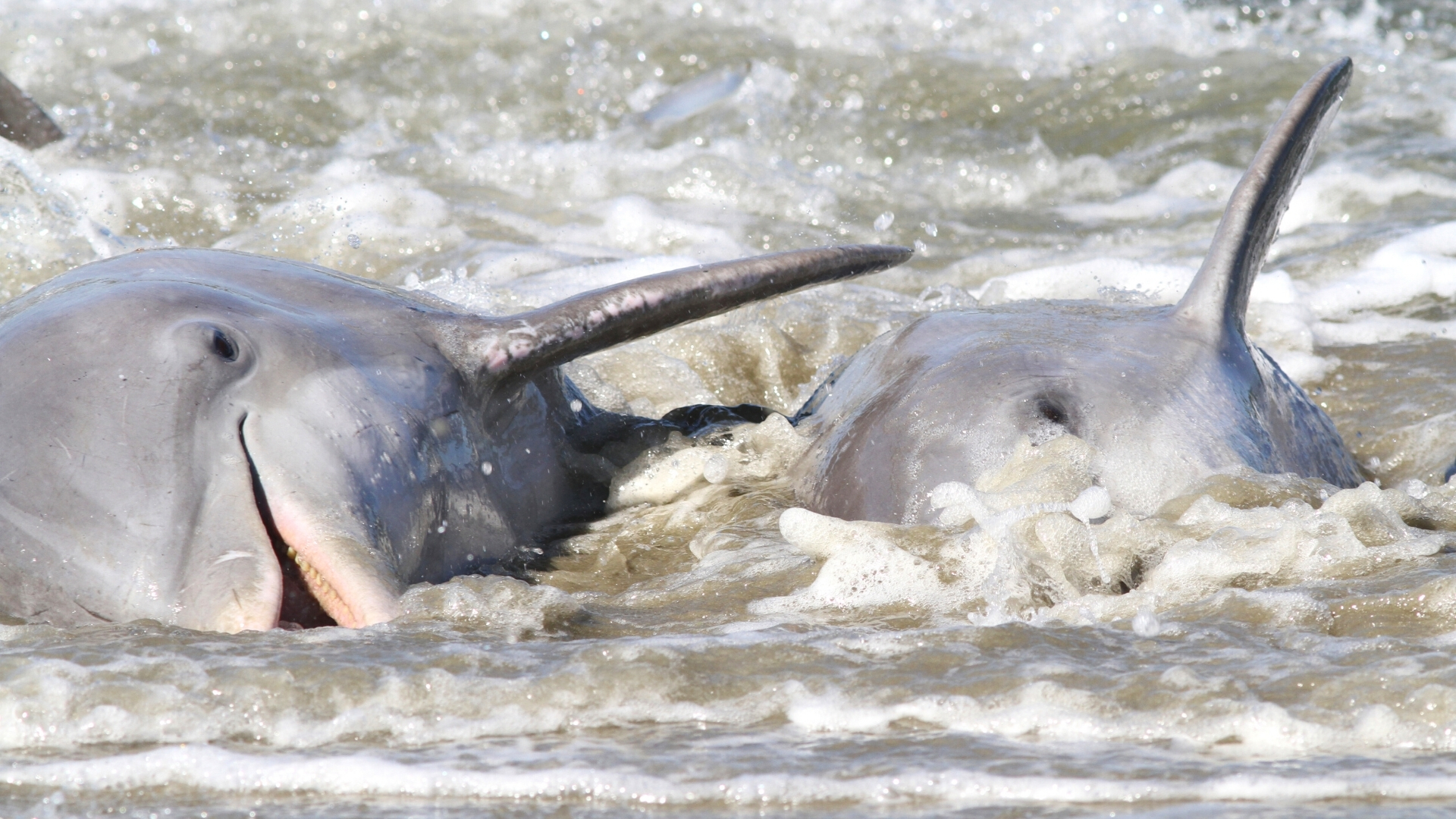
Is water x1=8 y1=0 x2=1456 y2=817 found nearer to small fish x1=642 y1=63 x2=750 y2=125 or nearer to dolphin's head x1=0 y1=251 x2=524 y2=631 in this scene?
small fish x1=642 y1=63 x2=750 y2=125

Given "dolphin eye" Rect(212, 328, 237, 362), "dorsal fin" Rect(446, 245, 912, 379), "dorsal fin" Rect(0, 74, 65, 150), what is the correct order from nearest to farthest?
"dolphin eye" Rect(212, 328, 237, 362)
"dorsal fin" Rect(446, 245, 912, 379)
"dorsal fin" Rect(0, 74, 65, 150)

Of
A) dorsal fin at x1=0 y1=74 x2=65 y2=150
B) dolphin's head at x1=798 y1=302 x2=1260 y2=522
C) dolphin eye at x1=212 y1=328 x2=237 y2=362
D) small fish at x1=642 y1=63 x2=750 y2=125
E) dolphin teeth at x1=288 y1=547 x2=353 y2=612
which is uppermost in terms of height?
dolphin eye at x1=212 y1=328 x2=237 y2=362

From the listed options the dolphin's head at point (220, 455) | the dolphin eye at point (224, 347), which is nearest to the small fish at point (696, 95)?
the dolphin's head at point (220, 455)

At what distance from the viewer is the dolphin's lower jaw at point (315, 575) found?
2.93 m

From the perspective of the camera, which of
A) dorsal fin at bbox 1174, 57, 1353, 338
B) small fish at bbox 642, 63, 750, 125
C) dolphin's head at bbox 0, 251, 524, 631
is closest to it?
dolphin's head at bbox 0, 251, 524, 631

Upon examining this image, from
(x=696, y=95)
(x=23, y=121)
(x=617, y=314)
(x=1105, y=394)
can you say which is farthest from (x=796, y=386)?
(x=696, y=95)

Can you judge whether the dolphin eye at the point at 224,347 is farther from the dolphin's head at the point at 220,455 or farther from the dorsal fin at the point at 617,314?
the dorsal fin at the point at 617,314

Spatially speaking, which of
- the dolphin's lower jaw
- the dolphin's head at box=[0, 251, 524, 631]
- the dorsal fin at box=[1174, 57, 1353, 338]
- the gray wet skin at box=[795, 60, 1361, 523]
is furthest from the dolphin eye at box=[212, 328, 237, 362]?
the dorsal fin at box=[1174, 57, 1353, 338]

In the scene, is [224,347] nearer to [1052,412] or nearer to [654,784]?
[654,784]

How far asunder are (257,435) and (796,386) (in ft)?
8.99

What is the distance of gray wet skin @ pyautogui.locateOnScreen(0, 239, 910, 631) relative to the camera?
292 cm

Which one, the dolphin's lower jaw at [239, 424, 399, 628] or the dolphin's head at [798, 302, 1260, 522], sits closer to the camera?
the dolphin's lower jaw at [239, 424, 399, 628]

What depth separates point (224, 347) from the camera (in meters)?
3.17

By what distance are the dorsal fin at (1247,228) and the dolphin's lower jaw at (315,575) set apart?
7.87ft
